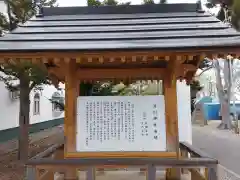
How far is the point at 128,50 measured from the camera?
3.69m

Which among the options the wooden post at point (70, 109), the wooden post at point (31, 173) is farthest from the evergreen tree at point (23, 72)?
the wooden post at point (31, 173)

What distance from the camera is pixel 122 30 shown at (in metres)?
4.42

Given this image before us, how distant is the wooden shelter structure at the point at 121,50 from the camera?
372cm

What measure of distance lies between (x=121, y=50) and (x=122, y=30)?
83cm

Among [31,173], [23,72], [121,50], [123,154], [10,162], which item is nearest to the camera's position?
[121,50]

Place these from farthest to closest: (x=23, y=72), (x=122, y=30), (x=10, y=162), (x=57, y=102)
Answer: (x=57, y=102)
(x=10, y=162)
(x=23, y=72)
(x=122, y=30)

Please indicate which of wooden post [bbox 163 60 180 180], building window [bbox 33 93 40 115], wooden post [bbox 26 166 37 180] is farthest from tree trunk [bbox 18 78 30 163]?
building window [bbox 33 93 40 115]

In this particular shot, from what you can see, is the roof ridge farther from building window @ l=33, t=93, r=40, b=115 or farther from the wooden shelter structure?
building window @ l=33, t=93, r=40, b=115

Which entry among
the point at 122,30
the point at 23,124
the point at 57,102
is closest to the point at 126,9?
the point at 122,30

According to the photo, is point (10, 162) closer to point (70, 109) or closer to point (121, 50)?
point (70, 109)

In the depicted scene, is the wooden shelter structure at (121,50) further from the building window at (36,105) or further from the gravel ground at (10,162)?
the building window at (36,105)

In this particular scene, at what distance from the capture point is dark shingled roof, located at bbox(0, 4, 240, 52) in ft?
12.4

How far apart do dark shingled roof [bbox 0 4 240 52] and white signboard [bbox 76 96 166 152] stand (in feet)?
3.01

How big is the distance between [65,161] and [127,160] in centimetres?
83
